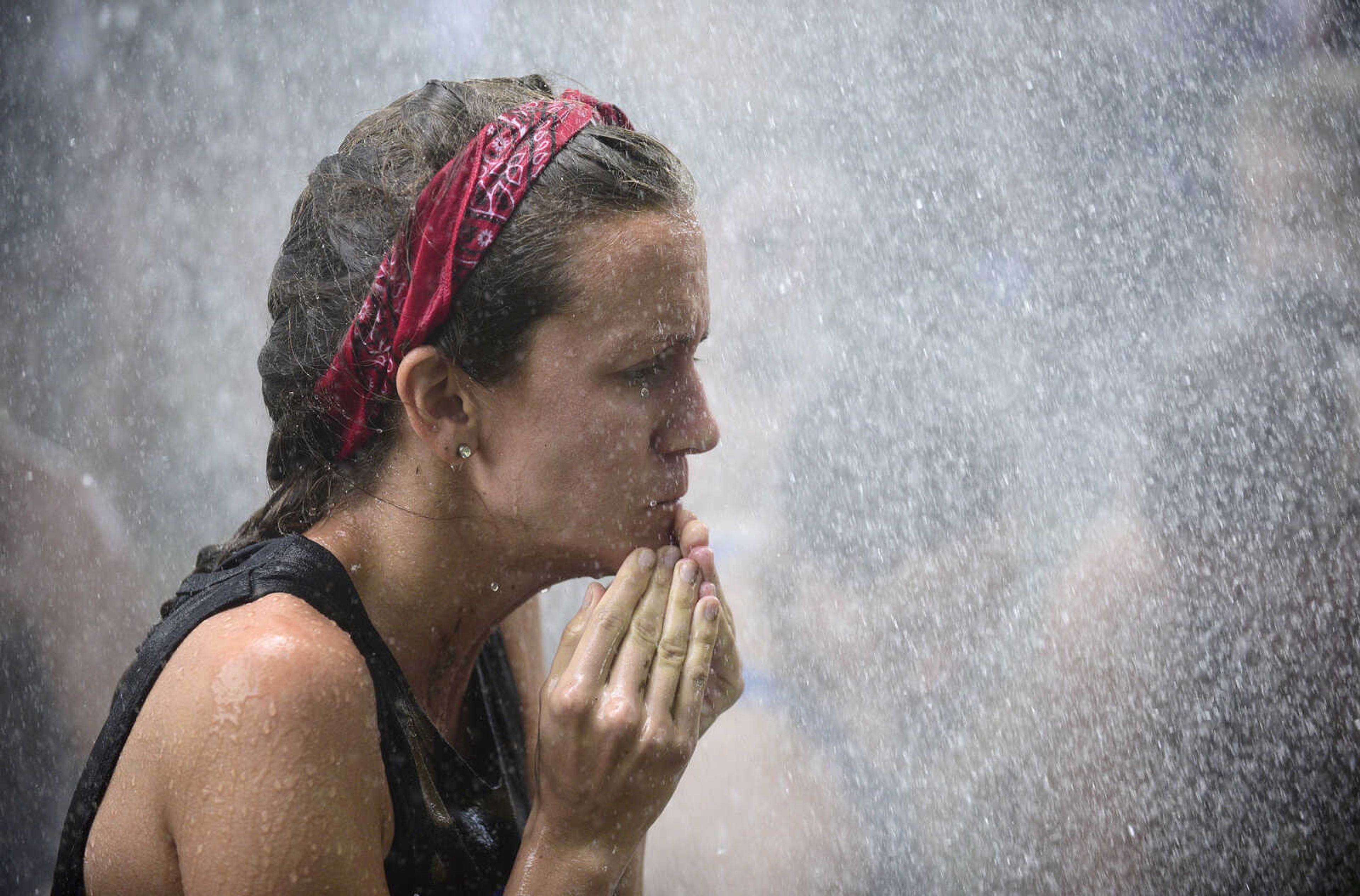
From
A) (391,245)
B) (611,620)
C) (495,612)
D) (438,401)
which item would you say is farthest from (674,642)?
(391,245)

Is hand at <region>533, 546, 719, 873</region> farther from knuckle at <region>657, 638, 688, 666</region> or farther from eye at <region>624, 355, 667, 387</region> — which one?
eye at <region>624, 355, 667, 387</region>

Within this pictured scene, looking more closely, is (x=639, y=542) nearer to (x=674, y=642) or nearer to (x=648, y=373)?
(x=674, y=642)

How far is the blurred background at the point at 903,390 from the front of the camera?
3.54 meters

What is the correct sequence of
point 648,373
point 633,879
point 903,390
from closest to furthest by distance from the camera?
1. point 648,373
2. point 633,879
3. point 903,390

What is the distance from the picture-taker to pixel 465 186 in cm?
198

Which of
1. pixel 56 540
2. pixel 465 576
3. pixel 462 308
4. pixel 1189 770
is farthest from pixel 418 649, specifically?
pixel 56 540

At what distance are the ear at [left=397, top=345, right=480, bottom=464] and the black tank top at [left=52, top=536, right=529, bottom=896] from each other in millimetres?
296

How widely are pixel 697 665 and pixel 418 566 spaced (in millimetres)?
597

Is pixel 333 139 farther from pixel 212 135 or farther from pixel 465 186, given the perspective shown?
pixel 465 186

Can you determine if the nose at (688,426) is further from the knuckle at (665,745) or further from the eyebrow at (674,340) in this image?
the knuckle at (665,745)

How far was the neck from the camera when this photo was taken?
6.99ft

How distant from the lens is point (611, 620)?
78.3 inches

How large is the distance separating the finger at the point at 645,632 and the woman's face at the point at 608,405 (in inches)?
2.8

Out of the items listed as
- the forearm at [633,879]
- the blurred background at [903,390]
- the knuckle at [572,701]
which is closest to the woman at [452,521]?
the knuckle at [572,701]
